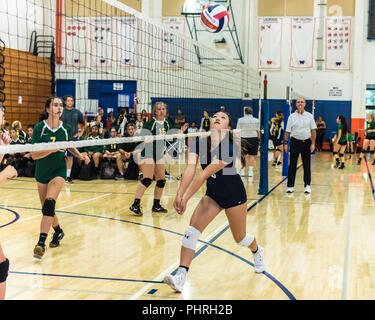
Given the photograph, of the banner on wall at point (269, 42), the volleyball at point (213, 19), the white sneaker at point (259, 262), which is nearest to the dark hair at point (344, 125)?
the volleyball at point (213, 19)

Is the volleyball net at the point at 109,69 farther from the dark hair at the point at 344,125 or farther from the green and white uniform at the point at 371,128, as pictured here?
the dark hair at the point at 344,125

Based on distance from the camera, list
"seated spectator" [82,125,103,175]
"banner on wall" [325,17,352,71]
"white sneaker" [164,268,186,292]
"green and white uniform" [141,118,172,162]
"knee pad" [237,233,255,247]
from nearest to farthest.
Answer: "white sneaker" [164,268,186,292] < "knee pad" [237,233,255,247] < "green and white uniform" [141,118,172,162] < "seated spectator" [82,125,103,175] < "banner on wall" [325,17,352,71]

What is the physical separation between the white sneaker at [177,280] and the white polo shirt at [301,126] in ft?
18.3

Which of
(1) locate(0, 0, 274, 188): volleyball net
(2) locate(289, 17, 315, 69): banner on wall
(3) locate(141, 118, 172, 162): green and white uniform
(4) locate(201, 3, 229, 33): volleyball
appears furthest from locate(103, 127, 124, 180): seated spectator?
(2) locate(289, 17, 315, 69): banner on wall

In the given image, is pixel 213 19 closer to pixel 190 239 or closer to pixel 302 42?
pixel 302 42

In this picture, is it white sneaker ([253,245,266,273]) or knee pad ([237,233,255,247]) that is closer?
knee pad ([237,233,255,247])

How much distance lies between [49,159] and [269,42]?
16.7m

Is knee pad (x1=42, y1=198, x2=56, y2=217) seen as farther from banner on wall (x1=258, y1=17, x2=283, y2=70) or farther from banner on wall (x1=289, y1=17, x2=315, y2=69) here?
banner on wall (x1=289, y1=17, x2=315, y2=69)

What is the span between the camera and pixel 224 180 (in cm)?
429

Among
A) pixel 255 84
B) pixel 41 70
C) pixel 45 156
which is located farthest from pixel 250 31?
pixel 45 156

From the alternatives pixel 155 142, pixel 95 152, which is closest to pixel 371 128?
pixel 95 152

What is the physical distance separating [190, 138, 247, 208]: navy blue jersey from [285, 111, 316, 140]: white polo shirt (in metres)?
5.08

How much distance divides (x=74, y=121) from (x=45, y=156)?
4435 millimetres

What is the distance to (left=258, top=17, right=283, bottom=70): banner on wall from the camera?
20.6 m
